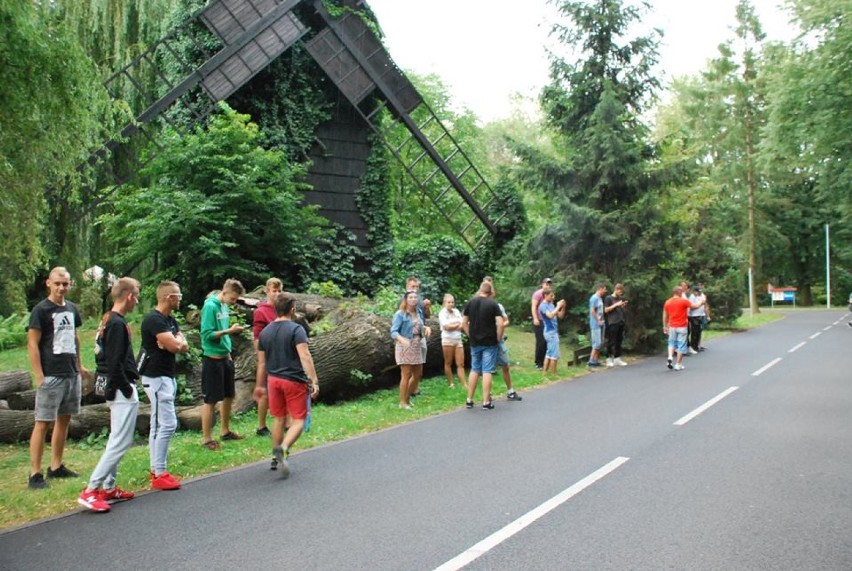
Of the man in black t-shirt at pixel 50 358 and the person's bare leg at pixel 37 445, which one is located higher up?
the man in black t-shirt at pixel 50 358

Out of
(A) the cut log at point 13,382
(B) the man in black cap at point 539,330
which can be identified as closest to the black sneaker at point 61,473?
(A) the cut log at point 13,382

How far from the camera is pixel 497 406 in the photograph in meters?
11.4

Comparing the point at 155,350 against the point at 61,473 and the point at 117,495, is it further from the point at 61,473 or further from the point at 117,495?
the point at 61,473

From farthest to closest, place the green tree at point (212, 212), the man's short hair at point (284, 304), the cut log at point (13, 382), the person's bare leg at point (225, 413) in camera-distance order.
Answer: the green tree at point (212, 212)
the cut log at point (13, 382)
the person's bare leg at point (225, 413)
the man's short hair at point (284, 304)

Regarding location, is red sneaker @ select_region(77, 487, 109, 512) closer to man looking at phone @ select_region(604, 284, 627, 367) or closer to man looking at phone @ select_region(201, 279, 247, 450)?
man looking at phone @ select_region(201, 279, 247, 450)

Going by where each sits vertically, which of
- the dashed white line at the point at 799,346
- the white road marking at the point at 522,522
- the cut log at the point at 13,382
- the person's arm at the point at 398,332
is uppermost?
the person's arm at the point at 398,332

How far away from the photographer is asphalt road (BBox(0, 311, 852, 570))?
15.6ft

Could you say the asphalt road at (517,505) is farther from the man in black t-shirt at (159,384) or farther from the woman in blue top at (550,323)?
the woman in blue top at (550,323)

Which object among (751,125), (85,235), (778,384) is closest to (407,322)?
(778,384)

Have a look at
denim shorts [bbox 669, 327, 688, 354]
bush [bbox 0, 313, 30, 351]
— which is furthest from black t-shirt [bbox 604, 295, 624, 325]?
bush [bbox 0, 313, 30, 351]

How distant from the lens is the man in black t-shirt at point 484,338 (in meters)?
11.1

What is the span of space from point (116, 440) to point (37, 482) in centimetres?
119

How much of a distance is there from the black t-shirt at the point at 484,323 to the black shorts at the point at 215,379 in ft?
13.5

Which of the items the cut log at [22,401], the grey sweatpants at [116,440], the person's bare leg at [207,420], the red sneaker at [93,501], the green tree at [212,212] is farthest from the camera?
the green tree at [212,212]
